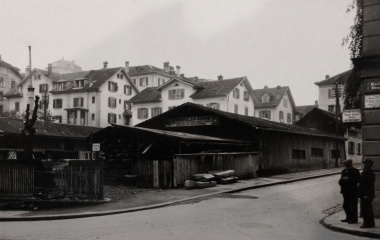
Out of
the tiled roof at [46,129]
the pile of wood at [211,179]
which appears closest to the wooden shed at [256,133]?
the pile of wood at [211,179]

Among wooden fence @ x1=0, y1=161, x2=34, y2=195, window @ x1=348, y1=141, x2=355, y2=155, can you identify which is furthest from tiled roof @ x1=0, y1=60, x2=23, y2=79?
wooden fence @ x1=0, y1=161, x2=34, y2=195

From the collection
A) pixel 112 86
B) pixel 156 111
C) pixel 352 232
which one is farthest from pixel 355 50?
pixel 112 86

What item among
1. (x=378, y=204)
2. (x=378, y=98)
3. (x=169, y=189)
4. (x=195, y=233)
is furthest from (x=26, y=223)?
(x=378, y=98)

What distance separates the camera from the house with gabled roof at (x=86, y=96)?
218 ft

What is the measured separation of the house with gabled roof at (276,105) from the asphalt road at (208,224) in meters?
51.2

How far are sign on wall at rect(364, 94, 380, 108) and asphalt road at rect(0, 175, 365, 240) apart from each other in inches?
139

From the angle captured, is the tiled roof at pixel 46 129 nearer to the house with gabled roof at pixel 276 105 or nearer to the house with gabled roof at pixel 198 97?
the house with gabled roof at pixel 198 97

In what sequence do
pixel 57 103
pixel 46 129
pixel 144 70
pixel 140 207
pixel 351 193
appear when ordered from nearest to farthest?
pixel 351 193 < pixel 140 207 < pixel 46 129 < pixel 57 103 < pixel 144 70

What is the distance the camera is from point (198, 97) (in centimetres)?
5862

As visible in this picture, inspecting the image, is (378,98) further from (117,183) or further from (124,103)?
(124,103)

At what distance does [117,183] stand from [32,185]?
7.73 m

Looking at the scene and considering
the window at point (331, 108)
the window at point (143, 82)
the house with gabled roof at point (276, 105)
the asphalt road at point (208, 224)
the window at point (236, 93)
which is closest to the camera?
the asphalt road at point (208, 224)

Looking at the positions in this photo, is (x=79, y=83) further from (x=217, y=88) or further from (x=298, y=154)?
(x=298, y=154)

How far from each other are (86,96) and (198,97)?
1995 cm
